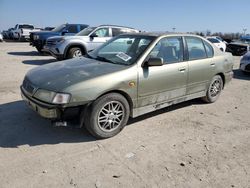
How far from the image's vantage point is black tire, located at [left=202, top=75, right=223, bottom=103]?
5.82 metres

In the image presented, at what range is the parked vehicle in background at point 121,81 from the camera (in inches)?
143

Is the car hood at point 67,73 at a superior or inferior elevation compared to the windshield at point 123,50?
inferior

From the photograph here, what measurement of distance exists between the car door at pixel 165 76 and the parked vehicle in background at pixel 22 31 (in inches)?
998

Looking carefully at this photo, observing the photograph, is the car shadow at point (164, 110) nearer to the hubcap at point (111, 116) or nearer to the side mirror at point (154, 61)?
the hubcap at point (111, 116)

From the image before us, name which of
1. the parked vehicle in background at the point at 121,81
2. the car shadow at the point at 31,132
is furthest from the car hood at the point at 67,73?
the car shadow at the point at 31,132

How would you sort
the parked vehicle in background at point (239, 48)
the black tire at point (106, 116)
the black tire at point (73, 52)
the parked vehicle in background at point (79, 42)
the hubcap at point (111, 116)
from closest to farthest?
the black tire at point (106, 116), the hubcap at point (111, 116), the parked vehicle in background at point (79, 42), the black tire at point (73, 52), the parked vehicle in background at point (239, 48)

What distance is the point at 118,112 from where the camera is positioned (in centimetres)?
408

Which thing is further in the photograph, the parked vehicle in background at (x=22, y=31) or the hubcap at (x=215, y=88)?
the parked vehicle in background at (x=22, y=31)

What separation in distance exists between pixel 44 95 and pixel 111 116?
1057mm

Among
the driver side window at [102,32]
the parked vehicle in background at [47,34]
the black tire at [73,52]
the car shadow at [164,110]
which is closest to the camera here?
the car shadow at [164,110]

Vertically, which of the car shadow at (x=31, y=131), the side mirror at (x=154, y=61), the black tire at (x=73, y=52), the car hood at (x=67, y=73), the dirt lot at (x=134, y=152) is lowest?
the dirt lot at (x=134, y=152)

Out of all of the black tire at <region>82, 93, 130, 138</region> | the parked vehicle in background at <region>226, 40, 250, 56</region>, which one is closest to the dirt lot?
the black tire at <region>82, 93, 130, 138</region>

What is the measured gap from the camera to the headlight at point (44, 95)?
357 cm

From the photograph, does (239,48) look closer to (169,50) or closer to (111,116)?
(169,50)
